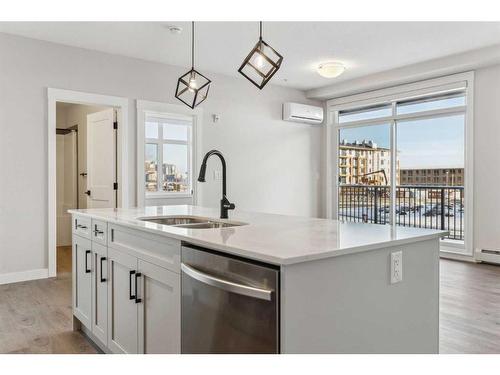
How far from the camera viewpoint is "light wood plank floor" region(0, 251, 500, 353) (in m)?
2.53

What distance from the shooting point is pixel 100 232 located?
247cm

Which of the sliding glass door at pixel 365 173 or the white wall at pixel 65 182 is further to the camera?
the white wall at pixel 65 182

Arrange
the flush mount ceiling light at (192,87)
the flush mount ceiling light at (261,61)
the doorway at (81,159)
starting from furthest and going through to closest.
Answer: the doorway at (81,159) → the flush mount ceiling light at (192,87) → the flush mount ceiling light at (261,61)

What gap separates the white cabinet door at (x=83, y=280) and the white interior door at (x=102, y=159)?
2232 mm

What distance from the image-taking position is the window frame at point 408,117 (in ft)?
17.0

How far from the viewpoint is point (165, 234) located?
1.79 meters

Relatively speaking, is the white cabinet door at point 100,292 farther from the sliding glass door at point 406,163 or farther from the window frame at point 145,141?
the sliding glass door at point 406,163

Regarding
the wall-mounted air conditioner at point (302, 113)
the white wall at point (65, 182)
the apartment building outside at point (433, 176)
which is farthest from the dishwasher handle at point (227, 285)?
the white wall at point (65, 182)

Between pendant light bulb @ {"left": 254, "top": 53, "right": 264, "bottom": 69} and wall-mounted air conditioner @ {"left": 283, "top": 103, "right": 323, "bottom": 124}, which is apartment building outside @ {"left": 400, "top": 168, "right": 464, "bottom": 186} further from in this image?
pendant light bulb @ {"left": 254, "top": 53, "right": 264, "bottom": 69}

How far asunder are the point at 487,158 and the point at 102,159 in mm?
4910

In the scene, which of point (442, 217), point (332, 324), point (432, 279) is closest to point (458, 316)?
point (432, 279)

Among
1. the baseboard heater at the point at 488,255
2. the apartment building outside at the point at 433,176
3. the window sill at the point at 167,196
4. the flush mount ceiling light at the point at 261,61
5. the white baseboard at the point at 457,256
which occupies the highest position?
the flush mount ceiling light at the point at 261,61

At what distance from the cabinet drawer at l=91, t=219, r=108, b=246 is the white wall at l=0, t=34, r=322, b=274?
7.25ft

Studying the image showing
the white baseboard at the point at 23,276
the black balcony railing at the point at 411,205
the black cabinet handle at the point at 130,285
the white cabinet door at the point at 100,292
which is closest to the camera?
the black cabinet handle at the point at 130,285
